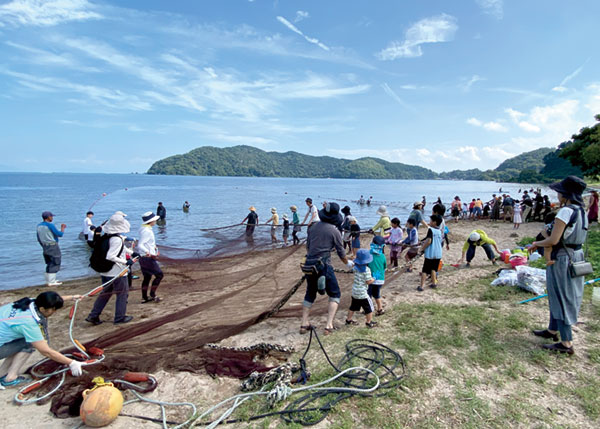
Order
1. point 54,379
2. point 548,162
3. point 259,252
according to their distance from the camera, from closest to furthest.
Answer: point 54,379, point 259,252, point 548,162

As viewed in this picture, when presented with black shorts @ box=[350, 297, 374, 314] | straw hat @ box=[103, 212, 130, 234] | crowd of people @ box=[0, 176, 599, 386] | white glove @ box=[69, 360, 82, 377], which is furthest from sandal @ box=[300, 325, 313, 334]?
straw hat @ box=[103, 212, 130, 234]

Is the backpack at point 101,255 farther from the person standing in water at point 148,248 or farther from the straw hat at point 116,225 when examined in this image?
the person standing in water at point 148,248

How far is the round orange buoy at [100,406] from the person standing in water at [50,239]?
681cm

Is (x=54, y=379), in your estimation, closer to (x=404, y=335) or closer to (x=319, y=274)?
(x=319, y=274)

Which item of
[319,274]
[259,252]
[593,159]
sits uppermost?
[593,159]

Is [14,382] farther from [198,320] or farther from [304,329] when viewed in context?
[304,329]

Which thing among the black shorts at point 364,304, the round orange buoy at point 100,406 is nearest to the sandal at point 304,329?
the black shorts at point 364,304

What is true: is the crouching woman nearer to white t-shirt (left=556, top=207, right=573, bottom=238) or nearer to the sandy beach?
the sandy beach

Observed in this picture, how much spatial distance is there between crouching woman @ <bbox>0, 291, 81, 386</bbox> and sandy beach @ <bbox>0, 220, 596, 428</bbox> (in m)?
0.30

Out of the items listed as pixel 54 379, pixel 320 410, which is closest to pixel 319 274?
pixel 320 410

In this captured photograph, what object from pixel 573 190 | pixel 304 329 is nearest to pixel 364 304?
pixel 304 329

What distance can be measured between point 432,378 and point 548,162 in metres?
160

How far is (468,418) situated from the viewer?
3.15 m

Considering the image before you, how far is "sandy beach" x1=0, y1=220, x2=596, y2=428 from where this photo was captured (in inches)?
151
